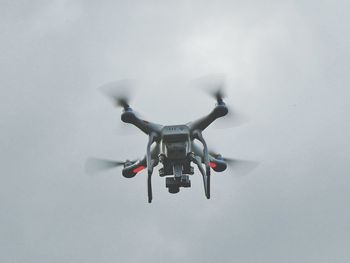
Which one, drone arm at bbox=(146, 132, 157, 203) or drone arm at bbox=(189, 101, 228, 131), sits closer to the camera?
drone arm at bbox=(146, 132, 157, 203)

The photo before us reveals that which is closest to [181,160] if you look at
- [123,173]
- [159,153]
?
[159,153]

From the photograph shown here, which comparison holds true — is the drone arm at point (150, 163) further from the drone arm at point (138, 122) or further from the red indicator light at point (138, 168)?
the red indicator light at point (138, 168)

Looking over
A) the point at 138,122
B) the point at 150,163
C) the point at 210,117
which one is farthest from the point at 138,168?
the point at 210,117

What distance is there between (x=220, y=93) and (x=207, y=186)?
903 cm

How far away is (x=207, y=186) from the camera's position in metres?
66.9

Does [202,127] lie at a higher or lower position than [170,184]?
higher

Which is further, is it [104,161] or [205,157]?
[104,161]

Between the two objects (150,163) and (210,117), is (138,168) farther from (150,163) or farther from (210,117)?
(210,117)

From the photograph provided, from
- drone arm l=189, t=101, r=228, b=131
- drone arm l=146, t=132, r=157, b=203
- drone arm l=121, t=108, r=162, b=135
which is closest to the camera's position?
drone arm l=146, t=132, r=157, b=203

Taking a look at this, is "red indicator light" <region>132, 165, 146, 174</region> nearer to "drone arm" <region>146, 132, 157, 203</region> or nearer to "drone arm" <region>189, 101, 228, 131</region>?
"drone arm" <region>146, 132, 157, 203</region>

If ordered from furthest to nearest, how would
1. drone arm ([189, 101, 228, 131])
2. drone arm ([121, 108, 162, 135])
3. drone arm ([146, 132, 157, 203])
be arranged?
drone arm ([121, 108, 162, 135]) < drone arm ([189, 101, 228, 131]) < drone arm ([146, 132, 157, 203])

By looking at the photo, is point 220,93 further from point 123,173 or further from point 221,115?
point 123,173

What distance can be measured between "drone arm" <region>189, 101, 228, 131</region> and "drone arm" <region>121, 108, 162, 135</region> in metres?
3.34

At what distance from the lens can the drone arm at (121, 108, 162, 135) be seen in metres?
69.9
